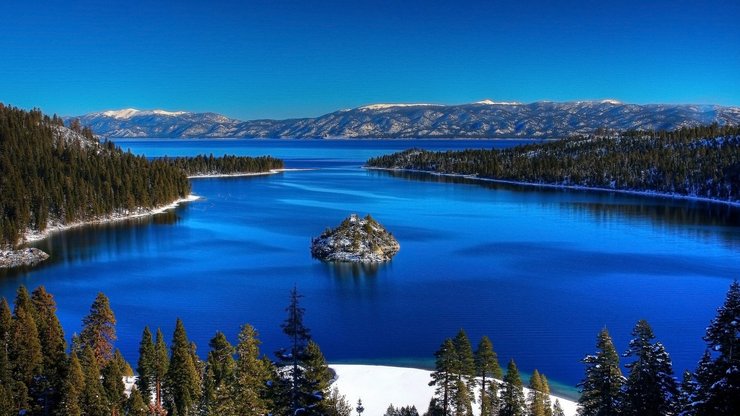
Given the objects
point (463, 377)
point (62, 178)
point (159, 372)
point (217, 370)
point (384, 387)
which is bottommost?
point (384, 387)

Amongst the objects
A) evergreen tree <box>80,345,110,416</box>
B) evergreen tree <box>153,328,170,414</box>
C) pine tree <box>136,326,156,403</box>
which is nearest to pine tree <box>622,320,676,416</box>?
evergreen tree <box>80,345,110,416</box>

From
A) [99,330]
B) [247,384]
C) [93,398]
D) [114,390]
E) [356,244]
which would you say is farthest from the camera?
[356,244]

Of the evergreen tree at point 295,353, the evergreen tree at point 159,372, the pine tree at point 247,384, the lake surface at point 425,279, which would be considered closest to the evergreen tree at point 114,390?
the evergreen tree at point 159,372

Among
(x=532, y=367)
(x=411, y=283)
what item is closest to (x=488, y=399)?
(x=532, y=367)

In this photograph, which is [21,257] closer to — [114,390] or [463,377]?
[114,390]

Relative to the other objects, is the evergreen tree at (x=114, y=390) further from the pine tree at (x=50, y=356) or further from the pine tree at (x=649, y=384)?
the pine tree at (x=649, y=384)

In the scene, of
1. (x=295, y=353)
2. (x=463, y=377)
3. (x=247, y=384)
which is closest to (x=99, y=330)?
(x=247, y=384)
